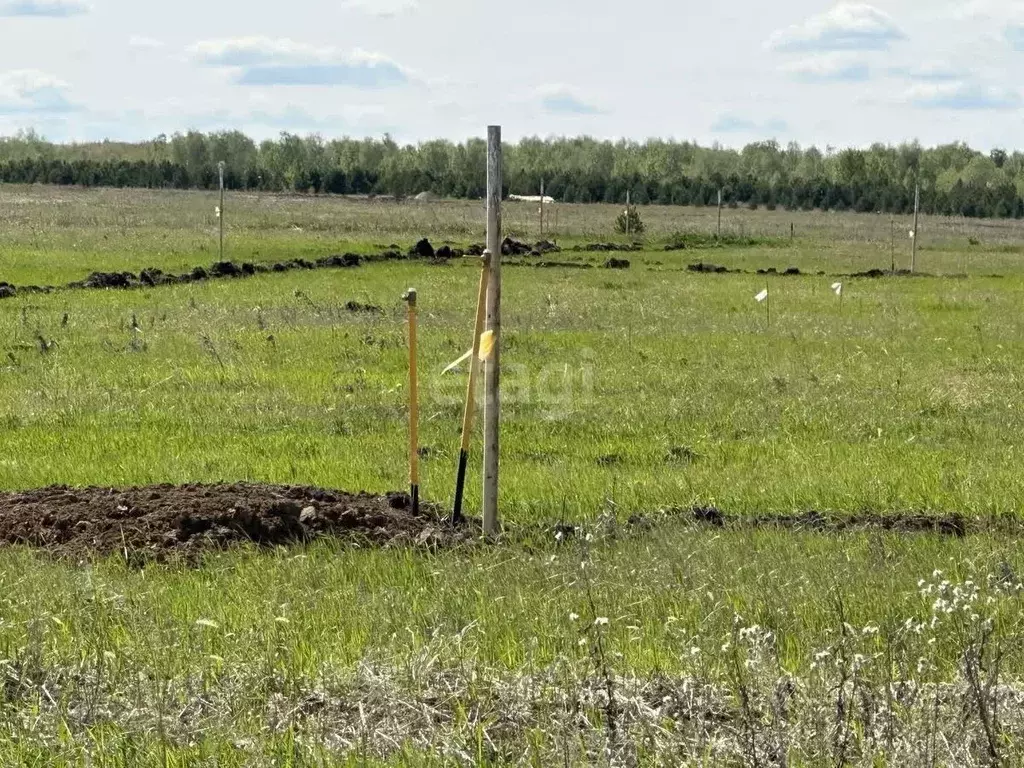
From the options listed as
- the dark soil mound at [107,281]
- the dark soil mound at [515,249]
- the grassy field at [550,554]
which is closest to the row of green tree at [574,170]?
the dark soil mound at [515,249]

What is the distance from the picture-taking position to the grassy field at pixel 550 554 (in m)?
5.64

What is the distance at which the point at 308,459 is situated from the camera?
13.5 metres

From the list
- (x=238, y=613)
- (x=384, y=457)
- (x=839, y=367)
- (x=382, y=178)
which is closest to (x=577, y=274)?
(x=839, y=367)

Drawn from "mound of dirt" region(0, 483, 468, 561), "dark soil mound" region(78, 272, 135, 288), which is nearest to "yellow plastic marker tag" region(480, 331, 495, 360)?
"mound of dirt" region(0, 483, 468, 561)

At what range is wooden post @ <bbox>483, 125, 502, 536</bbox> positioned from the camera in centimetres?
912

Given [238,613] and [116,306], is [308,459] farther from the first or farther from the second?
[116,306]

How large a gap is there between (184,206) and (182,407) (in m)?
55.2

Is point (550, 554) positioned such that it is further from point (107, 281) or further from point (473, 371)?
point (107, 281)

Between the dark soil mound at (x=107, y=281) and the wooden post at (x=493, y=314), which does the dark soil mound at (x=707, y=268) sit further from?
the wooden post at (x=493, y=314)

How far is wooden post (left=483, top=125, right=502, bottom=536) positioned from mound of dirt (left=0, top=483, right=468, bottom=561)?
47cm

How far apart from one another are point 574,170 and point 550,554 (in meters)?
111

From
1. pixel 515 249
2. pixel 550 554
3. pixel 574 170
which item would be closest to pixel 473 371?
pixel 550 554

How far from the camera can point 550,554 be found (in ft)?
30.0

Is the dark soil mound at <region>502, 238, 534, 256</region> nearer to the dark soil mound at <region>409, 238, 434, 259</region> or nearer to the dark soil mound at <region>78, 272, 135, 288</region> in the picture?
the dark soil mound at <region>409, 238, 434, 259</region>
